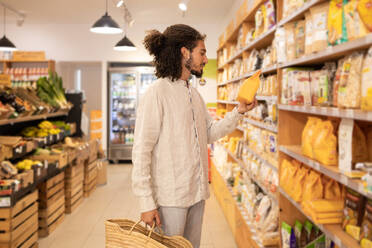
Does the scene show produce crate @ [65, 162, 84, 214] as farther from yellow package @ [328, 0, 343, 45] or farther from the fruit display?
yellow package @ [328, 0, 343, 45]

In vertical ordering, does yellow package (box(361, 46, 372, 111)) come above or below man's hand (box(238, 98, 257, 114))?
above

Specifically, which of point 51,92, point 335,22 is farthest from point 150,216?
point 51,92

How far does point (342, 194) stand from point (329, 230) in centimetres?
31

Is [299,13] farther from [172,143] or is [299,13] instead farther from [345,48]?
[172,143]

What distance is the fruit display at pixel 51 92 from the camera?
4.79m

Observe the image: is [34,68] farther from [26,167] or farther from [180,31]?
[180,31]

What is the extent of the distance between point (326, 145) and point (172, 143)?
2.72ft

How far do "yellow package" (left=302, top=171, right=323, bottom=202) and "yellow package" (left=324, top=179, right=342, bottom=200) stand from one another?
0.10 ft

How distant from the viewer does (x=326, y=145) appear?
1793 millimetres

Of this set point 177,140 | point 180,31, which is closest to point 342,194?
point 177,140

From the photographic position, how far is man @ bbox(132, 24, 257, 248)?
1831 millimetres

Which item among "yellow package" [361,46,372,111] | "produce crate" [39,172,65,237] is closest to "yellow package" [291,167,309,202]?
"yellow package" [361,46,372,111]

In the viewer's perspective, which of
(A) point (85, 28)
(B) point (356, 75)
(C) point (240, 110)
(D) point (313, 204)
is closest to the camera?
(B) point (356, 75)

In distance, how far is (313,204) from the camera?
73.2 inches
